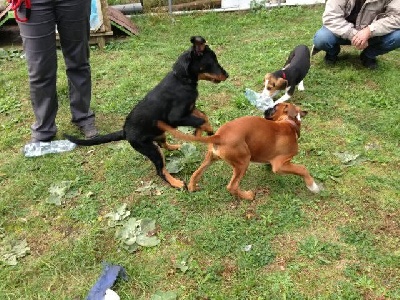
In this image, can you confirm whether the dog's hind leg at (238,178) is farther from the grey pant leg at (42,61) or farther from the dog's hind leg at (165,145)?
the grey pant leg at (42,61)

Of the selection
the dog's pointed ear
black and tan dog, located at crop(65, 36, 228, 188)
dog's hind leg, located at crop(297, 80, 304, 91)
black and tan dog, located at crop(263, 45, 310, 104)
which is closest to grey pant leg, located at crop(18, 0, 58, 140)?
black and tan dog, located at crop(65, 36, 228, 188)

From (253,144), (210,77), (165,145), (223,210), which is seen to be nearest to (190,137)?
(253,144)

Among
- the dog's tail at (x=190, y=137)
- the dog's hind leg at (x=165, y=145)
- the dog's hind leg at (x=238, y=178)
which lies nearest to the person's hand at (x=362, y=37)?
the dog's hind leg at (x=165, y=145)

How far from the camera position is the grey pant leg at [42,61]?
425cm

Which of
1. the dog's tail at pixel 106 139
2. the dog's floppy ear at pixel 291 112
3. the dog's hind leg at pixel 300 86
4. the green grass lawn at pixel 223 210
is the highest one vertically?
the dog's floppy ear at pixel 291 112

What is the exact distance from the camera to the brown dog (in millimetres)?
3607

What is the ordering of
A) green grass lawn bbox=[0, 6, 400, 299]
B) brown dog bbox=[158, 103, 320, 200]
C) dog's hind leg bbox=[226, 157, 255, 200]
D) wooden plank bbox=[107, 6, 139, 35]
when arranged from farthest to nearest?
wooden plank bbox=[107, 6, 139, 35] < dog's hind leg bbox=[226, 157, 255, 200] < brown dog bbox=[158, 103, 320, 200] < green grass lawn bbox=[0, 6, 400, 299]

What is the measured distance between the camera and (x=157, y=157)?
4.16 m

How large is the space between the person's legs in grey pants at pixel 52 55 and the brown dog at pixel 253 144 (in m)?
1.51

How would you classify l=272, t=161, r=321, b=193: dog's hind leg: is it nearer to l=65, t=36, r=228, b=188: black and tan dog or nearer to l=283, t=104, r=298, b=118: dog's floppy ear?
l=283, t=104, r=298, b=118: dog's floppy ear

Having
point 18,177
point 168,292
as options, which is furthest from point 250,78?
point 168,292

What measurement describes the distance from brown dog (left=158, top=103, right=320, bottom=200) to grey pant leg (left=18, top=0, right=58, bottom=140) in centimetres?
154

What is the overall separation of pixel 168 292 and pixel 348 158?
2.38 m

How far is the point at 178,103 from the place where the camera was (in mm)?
4020
